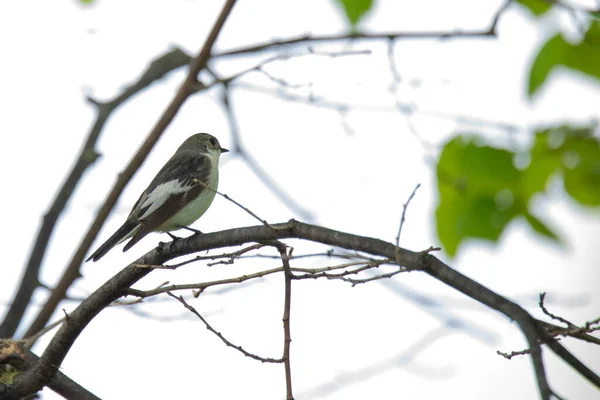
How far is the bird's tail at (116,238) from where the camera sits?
5.22 meters

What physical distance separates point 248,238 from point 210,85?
7.17 ft

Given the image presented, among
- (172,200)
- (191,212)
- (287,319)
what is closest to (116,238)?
(172,200)

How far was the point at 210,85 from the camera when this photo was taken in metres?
5.25

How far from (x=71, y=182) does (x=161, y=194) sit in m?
0.79

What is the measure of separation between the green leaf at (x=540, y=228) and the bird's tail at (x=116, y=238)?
2.79m

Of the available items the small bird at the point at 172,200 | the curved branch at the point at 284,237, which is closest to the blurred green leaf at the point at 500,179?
the curved branch at the point at 284,237

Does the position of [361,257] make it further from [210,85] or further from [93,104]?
[93,104]

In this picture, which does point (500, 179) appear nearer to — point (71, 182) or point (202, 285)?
point (202, 285)

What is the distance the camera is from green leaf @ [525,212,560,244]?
3807 millimetres

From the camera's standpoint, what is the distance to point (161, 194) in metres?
5.85

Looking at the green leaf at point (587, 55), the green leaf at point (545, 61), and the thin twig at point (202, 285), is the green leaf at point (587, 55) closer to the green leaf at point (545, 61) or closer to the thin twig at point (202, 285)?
the green leaf at point (545, 61)

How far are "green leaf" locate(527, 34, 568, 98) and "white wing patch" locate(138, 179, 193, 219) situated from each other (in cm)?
277

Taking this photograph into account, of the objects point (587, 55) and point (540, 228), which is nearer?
point (587, 55)

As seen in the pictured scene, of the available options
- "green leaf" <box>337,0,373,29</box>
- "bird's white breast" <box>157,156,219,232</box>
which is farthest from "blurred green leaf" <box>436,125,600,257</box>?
"bird's white breast" <box>157,156,219,232</box>
